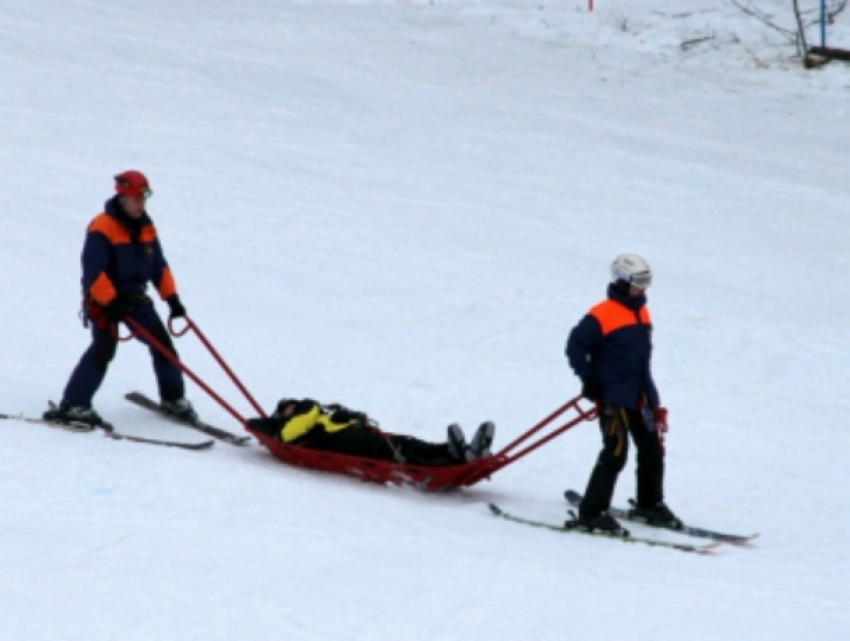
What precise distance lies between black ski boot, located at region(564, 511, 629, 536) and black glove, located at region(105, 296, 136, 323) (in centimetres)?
261

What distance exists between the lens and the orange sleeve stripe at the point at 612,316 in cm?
678

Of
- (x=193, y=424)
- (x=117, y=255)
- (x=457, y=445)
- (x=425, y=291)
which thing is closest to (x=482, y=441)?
(x=457, y=445)

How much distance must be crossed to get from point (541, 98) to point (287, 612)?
12.9 meters

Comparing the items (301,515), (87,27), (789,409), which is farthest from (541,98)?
(301,515)

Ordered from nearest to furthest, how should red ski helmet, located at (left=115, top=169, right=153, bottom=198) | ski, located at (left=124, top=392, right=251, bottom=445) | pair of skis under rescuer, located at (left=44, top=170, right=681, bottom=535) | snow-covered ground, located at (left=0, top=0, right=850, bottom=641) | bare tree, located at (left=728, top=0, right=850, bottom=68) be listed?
snow-covered ground, located at (left=0, top=0, right=850, bottom=641), pair of skis under rescuer, located at (left=44, top=170, right=681, bottom=535), red ski helmet, located at (left=115, top=169, right=153, bottom=198), ski, located at (left=124, top=392, right=251, bottom=445), bare tree, located at (left=728, top=0, right=850, bottom=68)

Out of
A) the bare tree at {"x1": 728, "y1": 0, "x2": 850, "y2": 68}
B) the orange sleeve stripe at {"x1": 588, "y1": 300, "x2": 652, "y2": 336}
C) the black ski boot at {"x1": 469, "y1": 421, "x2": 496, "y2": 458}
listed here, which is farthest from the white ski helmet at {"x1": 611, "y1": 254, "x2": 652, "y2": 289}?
the bare tree at {"x1": 728, "y1": 0, "x2": 850, "y2": 68}

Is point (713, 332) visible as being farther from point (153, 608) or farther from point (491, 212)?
point (153, 608)

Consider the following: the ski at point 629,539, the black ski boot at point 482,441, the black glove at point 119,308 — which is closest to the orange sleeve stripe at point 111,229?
the black glove at point 119,308

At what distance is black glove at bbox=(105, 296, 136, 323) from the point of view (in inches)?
301

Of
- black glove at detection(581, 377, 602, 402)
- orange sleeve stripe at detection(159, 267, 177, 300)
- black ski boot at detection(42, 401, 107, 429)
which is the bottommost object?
black ski boot at detection(42, 401, 107, 429)

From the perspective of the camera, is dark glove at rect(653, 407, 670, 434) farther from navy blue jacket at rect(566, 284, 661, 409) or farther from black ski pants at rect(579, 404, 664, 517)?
navy blue jacket at rect(566, 284, 661, 409)

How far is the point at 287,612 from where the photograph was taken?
537 cm

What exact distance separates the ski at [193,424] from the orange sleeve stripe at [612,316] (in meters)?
2.22

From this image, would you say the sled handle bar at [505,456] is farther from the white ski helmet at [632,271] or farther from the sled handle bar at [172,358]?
the sled handle bar at [172,358]
